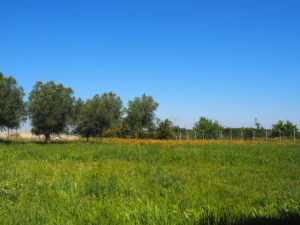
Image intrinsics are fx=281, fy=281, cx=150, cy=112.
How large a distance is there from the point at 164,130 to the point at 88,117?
43.2ft

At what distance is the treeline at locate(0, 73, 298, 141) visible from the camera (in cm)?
3091

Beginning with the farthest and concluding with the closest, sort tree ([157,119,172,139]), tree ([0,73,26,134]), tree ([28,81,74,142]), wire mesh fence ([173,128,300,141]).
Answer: tree ([157,119,172,139]) < wire mesh fence ([173,128,300,141]) < tree ([28,81,74,142]) < tree ([0,73,26,134])

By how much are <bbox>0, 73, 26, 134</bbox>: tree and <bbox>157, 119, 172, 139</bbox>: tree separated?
21.8 m

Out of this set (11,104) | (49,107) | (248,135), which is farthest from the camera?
(248,135)

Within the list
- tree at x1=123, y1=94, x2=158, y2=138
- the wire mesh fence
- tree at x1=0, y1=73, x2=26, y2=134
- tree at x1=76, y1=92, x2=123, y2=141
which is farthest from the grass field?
tree at x1=123, y1=94, x2=158, y2=138

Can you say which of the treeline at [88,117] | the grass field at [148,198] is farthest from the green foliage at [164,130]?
the grass field at [148,198]

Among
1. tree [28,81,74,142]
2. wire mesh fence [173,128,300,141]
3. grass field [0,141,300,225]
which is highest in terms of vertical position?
tree [28,81,74,142]

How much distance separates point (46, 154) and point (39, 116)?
1959cm

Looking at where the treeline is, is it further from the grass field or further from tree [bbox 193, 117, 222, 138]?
the grass field

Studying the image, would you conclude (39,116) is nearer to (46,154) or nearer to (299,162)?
(46,154)

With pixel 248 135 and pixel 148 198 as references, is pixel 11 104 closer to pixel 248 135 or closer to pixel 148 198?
pixel 148 198

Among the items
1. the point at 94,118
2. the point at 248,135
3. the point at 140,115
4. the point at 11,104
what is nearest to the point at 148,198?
the point at 11,104

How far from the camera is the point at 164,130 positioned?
45.8 meters

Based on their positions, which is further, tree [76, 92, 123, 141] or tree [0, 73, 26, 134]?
tree [76, 92, 123, 141]
